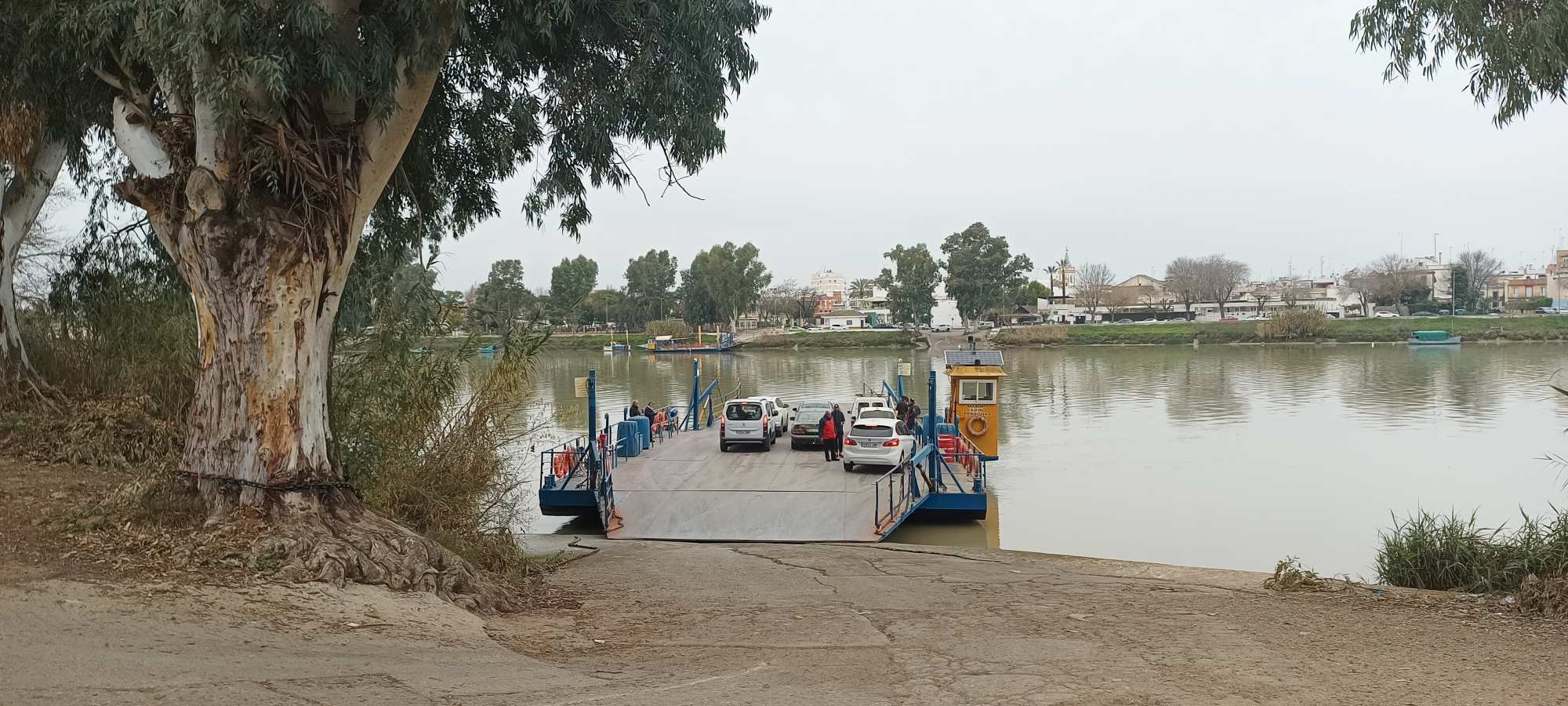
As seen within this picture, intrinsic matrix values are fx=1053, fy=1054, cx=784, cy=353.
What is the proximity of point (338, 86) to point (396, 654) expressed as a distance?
4.38m

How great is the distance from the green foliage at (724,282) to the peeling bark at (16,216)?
101 metres

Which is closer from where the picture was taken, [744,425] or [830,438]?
[830,438]

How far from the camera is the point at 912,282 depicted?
4129 inches

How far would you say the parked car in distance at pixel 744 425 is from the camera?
2381 centimetres

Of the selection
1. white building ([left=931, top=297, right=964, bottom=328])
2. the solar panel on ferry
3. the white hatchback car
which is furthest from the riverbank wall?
the white hatchback car

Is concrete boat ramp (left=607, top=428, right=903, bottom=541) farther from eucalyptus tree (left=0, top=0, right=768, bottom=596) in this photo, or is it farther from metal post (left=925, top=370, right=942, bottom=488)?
eucalyptus tree (left=0, top=0, right=768, bottom=596)

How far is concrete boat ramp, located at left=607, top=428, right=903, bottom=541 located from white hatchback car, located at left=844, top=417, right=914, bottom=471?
33cm

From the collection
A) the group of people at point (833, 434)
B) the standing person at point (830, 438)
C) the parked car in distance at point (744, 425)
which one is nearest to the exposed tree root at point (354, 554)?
the group of people at point (833, 434)

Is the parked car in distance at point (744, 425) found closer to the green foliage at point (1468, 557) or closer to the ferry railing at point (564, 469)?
the ferry railing at point (564, 469)

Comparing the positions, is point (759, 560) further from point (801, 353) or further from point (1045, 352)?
point (801, 353)

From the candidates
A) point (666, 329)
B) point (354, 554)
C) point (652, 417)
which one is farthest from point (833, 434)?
point (666, 329)

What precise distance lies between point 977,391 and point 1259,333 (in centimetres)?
7139

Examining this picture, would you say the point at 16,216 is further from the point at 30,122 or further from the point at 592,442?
the point at 592,442

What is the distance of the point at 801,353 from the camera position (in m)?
95.7
